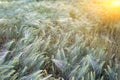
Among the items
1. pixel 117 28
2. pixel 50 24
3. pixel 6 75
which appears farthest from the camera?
pixel 117 28

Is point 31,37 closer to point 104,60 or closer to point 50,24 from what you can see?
point 50,24

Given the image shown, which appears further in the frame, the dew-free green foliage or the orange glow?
the orange glow

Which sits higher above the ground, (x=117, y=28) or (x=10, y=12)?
(x=10, y=12)

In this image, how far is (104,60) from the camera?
5164mm

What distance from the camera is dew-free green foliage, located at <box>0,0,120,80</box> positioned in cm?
455

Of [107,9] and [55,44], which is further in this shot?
[107,9]

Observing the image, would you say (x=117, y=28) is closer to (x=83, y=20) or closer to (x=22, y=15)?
(x=83, y=20)

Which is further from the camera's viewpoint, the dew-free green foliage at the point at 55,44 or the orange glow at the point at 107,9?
the orange glow at the point at 107,9

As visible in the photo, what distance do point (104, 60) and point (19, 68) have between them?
154cm

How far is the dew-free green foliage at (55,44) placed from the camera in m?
4.55

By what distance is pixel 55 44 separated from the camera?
5.30m

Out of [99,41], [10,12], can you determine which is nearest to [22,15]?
[10,12]

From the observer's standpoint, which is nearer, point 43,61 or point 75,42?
point 43,61

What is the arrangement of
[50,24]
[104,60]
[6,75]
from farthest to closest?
[50,24]
[104,60]
[6,75]
